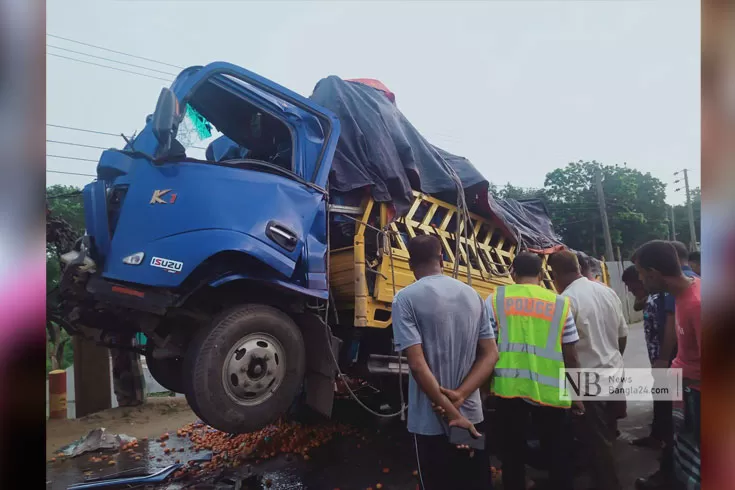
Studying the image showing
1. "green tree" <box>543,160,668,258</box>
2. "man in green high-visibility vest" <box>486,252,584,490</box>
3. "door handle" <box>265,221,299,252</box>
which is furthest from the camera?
"green tree" <box>543,160,668,258</box>

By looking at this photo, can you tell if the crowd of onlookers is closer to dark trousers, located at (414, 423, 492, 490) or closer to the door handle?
dark trousers, located at (414, 423, 492, 490)

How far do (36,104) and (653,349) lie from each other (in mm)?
4468

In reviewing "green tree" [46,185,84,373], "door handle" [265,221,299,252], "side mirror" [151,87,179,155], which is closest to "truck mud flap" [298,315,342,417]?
"door handle" [265,221,299,252]

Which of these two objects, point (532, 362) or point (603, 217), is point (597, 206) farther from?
point (532, 362)

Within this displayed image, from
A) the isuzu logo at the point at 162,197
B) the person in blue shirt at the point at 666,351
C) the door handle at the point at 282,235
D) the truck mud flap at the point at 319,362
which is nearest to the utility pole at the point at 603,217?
the person in blue shirt at the point at 666,351

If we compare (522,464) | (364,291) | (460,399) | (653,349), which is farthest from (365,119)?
(653,349)

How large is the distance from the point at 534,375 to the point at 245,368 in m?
1.75

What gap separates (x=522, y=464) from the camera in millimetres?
2908

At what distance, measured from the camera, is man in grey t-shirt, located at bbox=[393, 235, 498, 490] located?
7.32 ft

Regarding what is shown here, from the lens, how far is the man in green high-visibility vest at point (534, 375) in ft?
9.20

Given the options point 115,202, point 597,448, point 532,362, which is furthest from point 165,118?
point 597,448

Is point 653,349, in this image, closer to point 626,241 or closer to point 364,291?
point 364,291

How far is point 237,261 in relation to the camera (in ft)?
10.1

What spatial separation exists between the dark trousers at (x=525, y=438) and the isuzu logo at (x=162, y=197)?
2.34 metres
